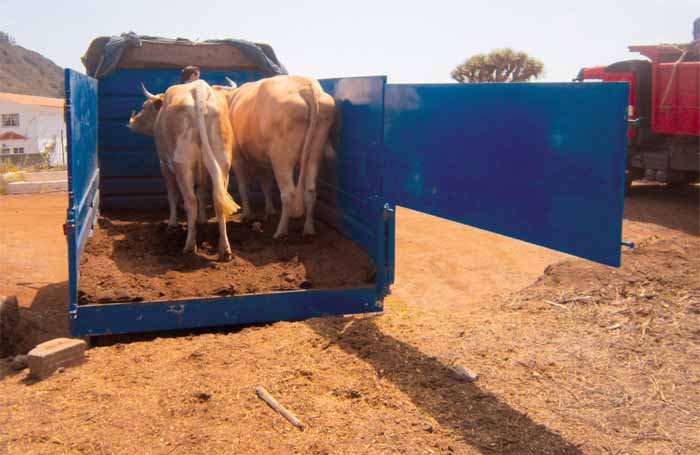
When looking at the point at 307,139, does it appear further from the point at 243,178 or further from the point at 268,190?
the point at 268,190

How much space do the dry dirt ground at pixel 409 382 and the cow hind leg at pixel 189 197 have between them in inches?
48.6

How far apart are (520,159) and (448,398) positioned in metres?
1.58

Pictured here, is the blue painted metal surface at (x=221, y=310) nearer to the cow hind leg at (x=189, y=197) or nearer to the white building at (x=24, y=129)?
the cow hind leg at (x=189, y=197)

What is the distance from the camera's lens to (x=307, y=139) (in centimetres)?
664

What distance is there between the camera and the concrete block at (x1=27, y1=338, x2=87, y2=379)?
457 cm

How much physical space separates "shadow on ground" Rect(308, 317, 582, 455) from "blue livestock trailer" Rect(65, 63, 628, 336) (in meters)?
0.55

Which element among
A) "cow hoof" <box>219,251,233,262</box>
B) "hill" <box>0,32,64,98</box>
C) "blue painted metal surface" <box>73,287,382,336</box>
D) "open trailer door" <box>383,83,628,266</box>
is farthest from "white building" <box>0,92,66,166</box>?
"hill" <box>0,32,64,98</box>

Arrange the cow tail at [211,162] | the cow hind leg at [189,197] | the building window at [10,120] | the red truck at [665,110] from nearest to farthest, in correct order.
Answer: the cow tail at [211,162]
the cow hind leg at [189,197]
the red truck at [665,110]
the building window at [10,120]

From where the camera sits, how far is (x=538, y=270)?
8469 mm

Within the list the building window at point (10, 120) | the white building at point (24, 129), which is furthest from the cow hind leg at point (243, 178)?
the building window at point (10, 120)

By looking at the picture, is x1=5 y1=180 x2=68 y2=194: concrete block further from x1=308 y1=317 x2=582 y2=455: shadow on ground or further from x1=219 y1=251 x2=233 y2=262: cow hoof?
x1=308 y1=317 x2=582 y2=455: shadow on ground

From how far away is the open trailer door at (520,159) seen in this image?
389 cm

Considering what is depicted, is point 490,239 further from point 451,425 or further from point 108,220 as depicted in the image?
point 451,425

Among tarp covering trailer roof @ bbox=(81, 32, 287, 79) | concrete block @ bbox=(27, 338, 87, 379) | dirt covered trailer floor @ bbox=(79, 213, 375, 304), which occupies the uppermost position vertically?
tarp covering trailer roof @ bbox=(81, 32, 287, 79)
